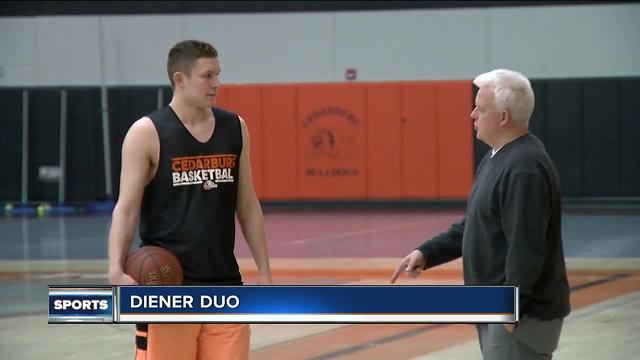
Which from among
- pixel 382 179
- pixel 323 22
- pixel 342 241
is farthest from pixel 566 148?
pixel 342 241

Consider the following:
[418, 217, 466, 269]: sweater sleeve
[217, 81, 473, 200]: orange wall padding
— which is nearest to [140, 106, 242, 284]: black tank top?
[418, 217, 466, 269]: sweater sleeve

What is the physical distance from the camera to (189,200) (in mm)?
5105

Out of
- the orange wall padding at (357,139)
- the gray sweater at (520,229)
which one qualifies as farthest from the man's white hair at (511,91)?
the orange wall padding at (357,139)

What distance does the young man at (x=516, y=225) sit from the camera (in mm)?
4539

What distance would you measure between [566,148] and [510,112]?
1910 cm

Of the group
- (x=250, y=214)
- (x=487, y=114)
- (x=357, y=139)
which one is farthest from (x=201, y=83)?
(x=357, y=139)

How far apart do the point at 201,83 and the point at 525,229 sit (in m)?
1.61

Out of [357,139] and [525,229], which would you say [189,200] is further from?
[357,139]

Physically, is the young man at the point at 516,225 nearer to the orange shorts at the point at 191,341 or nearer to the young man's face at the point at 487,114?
the young man's face at the point at 487,114

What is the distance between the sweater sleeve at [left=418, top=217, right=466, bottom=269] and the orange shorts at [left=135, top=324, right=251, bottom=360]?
908 millimetres

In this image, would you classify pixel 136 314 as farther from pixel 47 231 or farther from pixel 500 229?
pixel 47 231

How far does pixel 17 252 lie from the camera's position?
16.3 metres

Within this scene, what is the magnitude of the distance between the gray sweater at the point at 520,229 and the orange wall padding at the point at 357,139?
731 inches

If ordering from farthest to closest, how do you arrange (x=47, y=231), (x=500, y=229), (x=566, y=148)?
1. (x=566, y=148)
2. (x=47, y=231)
3. (x=500, y=229)
